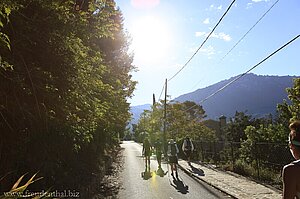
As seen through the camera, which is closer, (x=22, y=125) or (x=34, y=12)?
(x=34, y=12)

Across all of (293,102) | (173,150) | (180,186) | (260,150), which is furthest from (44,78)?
(293,102)

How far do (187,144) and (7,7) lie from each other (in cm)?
1731

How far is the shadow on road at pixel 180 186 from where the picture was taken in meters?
11.6

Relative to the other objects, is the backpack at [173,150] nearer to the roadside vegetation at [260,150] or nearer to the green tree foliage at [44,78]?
the roadside vegetation at [260,150]

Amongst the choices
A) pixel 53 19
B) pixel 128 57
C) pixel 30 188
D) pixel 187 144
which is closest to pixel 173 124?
pixel 128 57

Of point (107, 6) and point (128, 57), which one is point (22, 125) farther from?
point (128, 57)

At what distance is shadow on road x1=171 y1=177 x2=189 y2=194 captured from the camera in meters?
11.6

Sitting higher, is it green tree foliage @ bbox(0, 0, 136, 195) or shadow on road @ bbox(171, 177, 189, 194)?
green tree foliage @ bbox(0, 0, 136, 195)

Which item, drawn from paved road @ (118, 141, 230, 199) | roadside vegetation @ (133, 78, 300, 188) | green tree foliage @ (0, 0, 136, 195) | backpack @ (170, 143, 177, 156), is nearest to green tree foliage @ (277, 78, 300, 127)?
roadside vegetation @ (133, 78, 300, 188)

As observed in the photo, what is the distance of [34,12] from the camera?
569 cm

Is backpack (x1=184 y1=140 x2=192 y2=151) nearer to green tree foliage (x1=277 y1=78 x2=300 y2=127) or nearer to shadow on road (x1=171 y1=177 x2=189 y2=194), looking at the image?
shadow on road (x1=171 y1=177 x2=189 y2=194)

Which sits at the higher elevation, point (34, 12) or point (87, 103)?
point (34, 12)

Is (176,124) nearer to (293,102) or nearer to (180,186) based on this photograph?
(293,102)

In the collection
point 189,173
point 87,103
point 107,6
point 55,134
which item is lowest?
point 189,173
